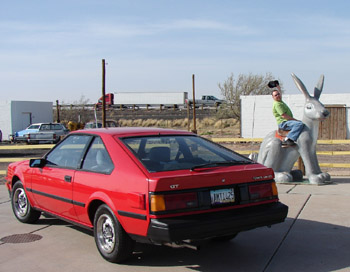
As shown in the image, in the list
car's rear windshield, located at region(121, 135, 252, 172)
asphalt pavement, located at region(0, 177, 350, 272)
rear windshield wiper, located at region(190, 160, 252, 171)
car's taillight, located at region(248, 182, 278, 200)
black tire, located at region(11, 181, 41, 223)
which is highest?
car's rear windshield, located at region(121, 135, 252, 172)

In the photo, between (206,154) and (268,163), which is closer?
(206,154)

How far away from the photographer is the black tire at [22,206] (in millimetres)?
6867

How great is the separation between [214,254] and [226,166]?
109 cm

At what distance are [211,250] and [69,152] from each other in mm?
2248

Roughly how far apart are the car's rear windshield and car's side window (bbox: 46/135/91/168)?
0.82m

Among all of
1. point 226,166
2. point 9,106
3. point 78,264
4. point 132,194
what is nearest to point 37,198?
point 78,264

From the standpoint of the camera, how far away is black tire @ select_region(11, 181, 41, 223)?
22.5ft

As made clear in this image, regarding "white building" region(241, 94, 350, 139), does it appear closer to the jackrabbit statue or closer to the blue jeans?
the jackrabbit statue

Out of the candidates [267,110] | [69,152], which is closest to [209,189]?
[69,152]

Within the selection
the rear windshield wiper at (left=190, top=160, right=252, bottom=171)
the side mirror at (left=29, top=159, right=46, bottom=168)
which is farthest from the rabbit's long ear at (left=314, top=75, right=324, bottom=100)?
the side mirror at (left=29, top=159, right=46, bottom=168)

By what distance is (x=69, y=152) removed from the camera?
6.10 meters

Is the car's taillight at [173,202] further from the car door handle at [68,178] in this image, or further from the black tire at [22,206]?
the black tire at [22,206]

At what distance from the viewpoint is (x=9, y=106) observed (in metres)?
37.1

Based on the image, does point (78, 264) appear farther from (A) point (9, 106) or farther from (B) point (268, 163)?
(A) point (9, 106)
